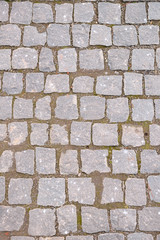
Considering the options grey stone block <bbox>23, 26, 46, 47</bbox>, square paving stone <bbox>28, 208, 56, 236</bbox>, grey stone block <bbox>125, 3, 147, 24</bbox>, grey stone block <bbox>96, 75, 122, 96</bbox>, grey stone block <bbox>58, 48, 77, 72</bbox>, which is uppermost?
grey stone block <bbox>125, 3, 147, 24</bbox>

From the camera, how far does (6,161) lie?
3543 mm

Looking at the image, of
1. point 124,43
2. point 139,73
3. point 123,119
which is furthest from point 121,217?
point 124,43

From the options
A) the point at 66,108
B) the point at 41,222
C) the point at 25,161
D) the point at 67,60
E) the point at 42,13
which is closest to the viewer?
the point at 41,222

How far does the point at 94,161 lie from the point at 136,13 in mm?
2097

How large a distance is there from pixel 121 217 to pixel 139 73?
1.83 metres

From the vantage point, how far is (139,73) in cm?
377

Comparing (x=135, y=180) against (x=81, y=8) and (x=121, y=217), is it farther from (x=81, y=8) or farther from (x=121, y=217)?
(x=81, y=8)

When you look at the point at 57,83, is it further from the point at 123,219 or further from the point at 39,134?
the point at 123,219

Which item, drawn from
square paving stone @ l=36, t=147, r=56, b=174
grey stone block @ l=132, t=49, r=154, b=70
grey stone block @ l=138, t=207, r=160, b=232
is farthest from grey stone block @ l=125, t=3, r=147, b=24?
grey stone block @ l=138, t=207, r=160, b=232

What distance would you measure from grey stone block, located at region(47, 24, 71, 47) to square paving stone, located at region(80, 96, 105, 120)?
0.82 m

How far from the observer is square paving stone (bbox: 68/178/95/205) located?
3453 mm

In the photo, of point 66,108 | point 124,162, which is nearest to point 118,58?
point 66,108

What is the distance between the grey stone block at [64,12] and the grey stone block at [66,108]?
1.08 meters

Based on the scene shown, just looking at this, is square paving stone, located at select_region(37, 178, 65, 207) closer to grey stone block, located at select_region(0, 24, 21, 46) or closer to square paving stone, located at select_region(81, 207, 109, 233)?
square paving stone, located at select_region(81, 207, 109, 233)
